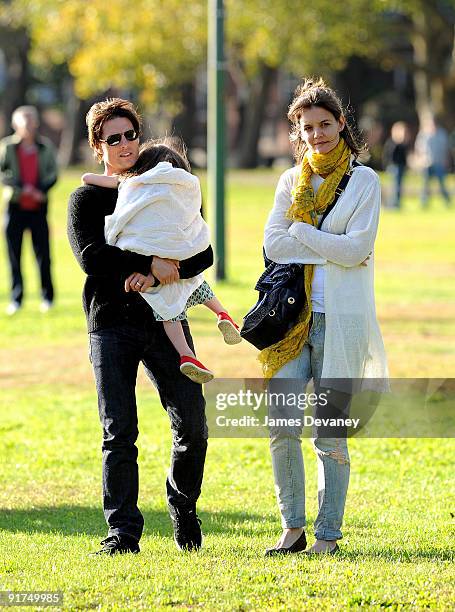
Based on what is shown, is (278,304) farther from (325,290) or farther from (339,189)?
(339,189)

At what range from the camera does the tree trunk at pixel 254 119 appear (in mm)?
56250

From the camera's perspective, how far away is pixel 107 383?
6.07m

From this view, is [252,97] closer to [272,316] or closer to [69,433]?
[69,433]

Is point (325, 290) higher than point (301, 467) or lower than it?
higher

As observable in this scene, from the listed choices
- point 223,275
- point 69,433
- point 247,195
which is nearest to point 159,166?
point 69,433

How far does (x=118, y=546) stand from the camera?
20.0 ft

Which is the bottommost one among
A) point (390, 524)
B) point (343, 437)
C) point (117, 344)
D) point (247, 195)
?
point (247, 195)

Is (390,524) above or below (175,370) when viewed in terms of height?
below

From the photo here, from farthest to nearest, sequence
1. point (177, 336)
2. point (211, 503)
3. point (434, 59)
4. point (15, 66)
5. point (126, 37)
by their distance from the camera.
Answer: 1. point (15, 66)
2. point (434, 59)
3. point (126, 37)
4. point (211, 503)
5. point (177, 336)

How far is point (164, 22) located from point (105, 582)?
3955 centimetres

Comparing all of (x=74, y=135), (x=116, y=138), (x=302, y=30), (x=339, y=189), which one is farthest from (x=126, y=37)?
(x=339, y=189)

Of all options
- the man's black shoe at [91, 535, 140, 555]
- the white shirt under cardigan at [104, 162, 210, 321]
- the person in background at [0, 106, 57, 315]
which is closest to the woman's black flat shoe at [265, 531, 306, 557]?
the man's black shoe at [91, 535, 140, 555]

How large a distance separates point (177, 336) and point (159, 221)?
50 centimetres

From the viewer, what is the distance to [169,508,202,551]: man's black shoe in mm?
6289
